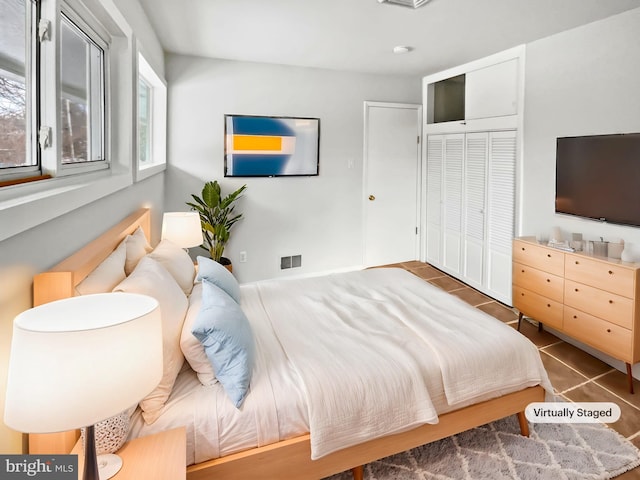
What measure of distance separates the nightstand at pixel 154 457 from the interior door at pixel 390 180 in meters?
3.93

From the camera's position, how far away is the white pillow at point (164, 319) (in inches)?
58.2

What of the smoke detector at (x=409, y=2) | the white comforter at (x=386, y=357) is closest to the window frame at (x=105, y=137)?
the white comforter at (x=386, y=357)

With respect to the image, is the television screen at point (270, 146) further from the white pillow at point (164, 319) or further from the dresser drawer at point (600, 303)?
the dresser drawer at point (600, 303)

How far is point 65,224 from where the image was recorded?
1419 millimetres

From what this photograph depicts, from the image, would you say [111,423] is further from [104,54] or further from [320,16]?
[320,16]

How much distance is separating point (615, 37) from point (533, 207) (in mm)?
1411

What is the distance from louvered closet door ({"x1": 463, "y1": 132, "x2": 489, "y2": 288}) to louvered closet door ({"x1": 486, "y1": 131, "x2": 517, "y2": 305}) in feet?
0.29

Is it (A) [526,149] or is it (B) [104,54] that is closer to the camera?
(B) [104,54]

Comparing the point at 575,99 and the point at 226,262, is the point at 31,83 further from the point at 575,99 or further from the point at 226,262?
the point at 575,99

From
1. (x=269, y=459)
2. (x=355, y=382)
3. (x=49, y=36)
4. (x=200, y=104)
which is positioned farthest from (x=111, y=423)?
(x=200, y=104)

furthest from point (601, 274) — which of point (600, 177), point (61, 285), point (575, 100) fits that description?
point (61, 285)

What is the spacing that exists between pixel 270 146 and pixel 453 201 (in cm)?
224

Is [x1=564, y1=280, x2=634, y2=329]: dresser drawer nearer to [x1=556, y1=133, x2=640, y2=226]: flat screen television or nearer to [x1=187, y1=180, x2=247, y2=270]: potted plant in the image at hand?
[x1=556, y1=133, x2=640, y2=226]: flat screen television

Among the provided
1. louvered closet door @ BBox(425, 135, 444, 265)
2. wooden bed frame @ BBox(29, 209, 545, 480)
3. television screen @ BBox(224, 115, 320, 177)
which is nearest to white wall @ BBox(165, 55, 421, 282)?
television screen @ BBox(224, 115, 320, 177)
